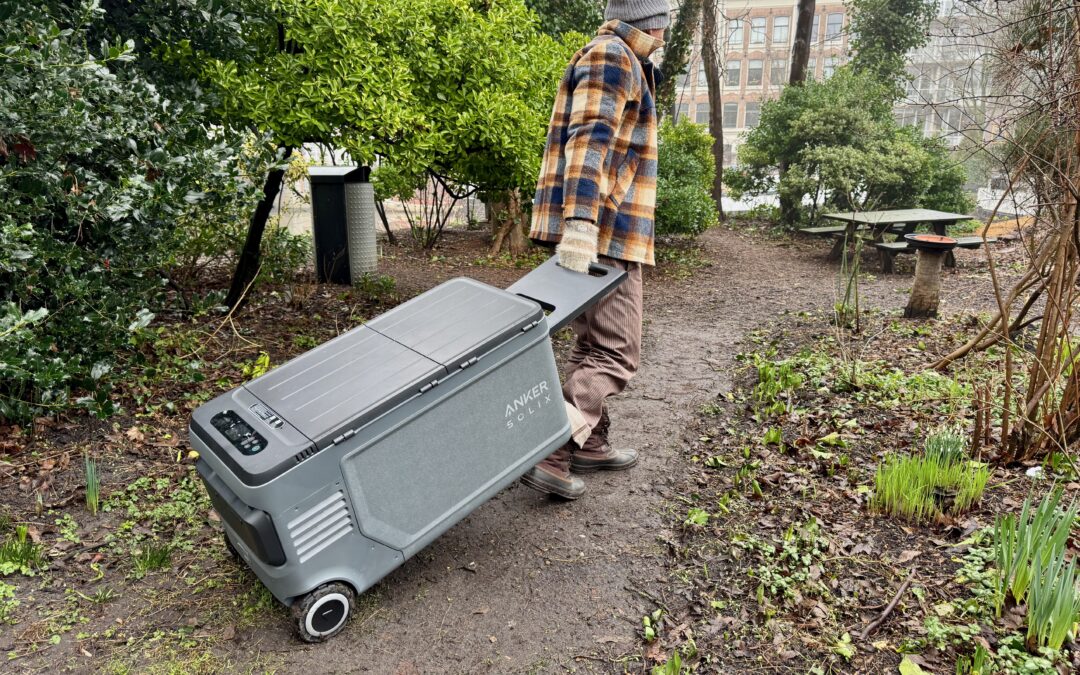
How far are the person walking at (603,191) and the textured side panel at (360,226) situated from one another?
11.9 ft

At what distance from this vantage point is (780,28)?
4606 centimetres

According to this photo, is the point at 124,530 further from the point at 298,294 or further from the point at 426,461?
the point at 298,294

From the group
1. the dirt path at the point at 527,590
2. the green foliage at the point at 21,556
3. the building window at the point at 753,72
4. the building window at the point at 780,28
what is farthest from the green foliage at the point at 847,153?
→ the building window at the point at 753,72

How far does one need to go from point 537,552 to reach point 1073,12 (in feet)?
9.38

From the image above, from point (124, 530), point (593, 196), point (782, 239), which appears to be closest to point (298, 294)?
point (124, 530)

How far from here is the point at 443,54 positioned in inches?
195

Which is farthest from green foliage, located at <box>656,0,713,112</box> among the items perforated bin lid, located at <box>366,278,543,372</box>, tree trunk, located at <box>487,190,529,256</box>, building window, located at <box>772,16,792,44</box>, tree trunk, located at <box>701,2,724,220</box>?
building window, located at <box>772,16,792,44</box>

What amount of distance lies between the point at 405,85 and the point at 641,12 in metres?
2.01

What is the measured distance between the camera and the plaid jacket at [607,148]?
291cm

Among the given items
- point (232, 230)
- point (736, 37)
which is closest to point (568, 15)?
point (232, 230)

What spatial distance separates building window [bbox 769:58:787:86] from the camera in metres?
42.3

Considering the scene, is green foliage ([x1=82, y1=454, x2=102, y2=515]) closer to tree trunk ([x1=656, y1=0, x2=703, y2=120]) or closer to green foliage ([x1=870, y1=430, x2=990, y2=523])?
green foliage ([x1=870, y1=430, x2=990, y2=523])

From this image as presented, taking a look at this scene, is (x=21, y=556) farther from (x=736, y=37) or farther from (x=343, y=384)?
(x=736, y=37)

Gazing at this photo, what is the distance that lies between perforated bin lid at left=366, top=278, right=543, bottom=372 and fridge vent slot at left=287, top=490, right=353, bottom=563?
517 millimetres
